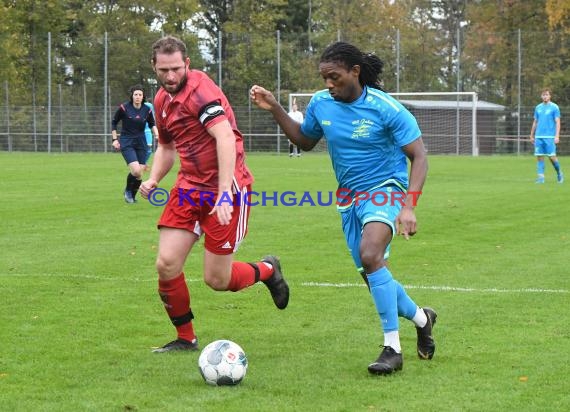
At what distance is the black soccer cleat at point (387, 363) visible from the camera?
19.0 feet

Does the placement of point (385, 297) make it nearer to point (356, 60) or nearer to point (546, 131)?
point (356, 60)

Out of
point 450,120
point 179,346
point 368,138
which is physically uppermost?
point 450,120

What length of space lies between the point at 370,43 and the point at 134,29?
12.8 m

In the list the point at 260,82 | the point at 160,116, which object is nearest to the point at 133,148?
the point at 160,116

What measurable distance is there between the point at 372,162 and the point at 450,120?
33768 millimetres

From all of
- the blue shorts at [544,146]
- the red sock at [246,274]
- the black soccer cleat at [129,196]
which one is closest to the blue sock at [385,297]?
the red sock at [246,274]

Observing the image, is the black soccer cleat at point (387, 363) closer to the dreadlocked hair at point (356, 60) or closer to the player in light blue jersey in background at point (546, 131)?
the dreadlocked hair at point (356, 60)

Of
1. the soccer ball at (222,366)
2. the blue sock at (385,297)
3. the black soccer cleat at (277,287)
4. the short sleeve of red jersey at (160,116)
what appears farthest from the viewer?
the black soccer cleat at (277,287)

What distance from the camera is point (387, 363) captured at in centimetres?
582

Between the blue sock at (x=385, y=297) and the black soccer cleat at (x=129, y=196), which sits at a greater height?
the black soccer cleat at (x=129, y=196)

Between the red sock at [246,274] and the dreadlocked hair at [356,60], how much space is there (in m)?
1.55

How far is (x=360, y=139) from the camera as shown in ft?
20.7

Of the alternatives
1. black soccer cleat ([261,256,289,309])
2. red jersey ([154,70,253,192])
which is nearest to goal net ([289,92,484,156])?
black soccer cleat ([261,256,289,309])

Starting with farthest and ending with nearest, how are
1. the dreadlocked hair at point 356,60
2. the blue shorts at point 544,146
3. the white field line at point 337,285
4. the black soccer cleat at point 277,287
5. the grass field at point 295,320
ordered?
1. the blue shorts at point 544,146
2. the white field line at point 337,285
3. the black soccer cleat at point 277,287
4. the dreadlocked hair at point 356,60
5. the grass field at point 295,320
